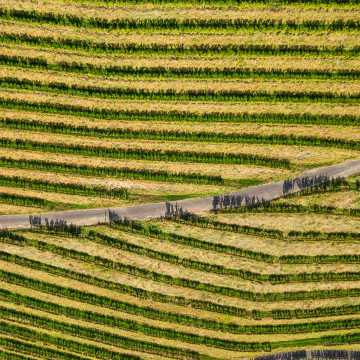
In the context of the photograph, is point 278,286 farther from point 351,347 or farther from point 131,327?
point 131,327

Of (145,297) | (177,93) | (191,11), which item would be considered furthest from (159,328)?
(191,11)

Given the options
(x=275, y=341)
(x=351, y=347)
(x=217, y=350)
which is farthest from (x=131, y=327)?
(x=351, y=347)

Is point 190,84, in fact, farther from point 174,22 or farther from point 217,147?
point 217,147

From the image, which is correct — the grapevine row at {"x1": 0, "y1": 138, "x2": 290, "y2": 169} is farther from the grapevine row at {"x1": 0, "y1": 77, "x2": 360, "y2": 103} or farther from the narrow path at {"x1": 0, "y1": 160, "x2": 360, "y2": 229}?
the grapevine row at {"x1": 0, "y1": 77, "x2": 360, "y2": 103}

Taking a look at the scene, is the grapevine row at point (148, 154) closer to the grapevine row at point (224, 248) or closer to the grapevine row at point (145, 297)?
the grapevine row at point (224, 248)

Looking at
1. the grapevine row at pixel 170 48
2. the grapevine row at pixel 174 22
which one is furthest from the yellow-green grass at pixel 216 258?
the grapevine row at pixel 174 22

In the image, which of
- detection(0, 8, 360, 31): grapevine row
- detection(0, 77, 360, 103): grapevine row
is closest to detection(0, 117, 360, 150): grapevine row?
detection(0, 77, 360, 103): grapevine row
